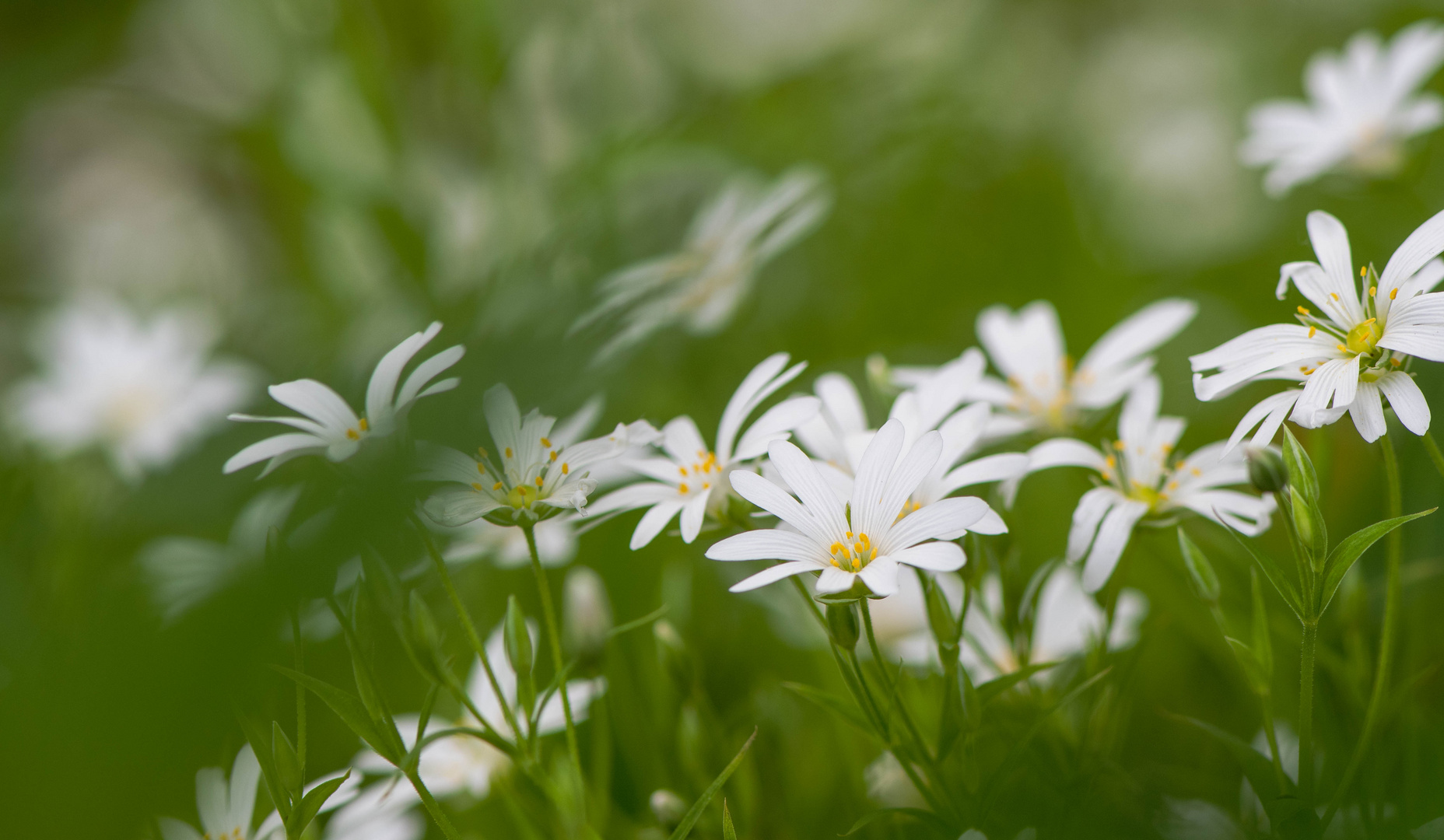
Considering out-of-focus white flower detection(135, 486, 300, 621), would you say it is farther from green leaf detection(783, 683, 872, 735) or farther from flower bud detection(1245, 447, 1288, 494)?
flower bud detection(1245, 447, 1288, 494)

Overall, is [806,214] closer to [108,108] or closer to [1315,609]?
[1315,609]

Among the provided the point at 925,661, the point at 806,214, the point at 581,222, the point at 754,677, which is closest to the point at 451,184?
the point at 581,222

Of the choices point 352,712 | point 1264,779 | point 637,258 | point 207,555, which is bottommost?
point 1264,779

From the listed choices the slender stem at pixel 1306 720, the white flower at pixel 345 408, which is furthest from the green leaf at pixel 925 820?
the white flower at pixel 345 408

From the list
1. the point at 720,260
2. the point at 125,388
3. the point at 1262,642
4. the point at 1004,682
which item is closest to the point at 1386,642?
the point at 1262,642

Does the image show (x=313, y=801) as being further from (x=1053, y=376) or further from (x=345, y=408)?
(x=1053, y=376)

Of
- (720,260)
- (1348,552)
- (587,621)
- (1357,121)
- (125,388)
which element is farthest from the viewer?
(125,388)
